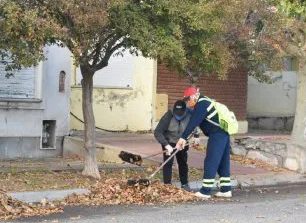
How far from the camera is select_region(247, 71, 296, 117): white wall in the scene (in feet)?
80.1

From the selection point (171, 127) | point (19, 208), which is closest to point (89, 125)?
point (171, 127)

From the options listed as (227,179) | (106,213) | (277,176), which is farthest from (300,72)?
(106,213)

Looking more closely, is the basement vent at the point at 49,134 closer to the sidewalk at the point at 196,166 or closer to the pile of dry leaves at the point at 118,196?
the sidewalk at the point at 196,166

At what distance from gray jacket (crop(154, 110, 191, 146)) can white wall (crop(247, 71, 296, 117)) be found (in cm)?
1381

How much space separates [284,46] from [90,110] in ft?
16.9

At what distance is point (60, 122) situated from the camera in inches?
635

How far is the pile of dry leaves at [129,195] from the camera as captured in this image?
9.93 meters

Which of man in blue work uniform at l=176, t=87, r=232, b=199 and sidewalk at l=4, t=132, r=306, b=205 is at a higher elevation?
man in blue work uniform at l=176, t=87, r=232, b=199

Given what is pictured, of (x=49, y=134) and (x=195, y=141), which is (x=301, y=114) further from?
(x=49, y=134)

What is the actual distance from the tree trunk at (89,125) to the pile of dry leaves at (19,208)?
2005 millimetres

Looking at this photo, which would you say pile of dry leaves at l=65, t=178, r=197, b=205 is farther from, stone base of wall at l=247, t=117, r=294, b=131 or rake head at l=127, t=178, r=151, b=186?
stone base of wall at l=247, t=117, r=294, b=131

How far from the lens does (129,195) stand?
10062 mm

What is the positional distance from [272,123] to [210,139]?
14.8 meters

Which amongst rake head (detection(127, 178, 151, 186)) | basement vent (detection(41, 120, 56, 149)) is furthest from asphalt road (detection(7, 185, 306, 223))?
basement vent (detection(41, 120, 56, 149))
